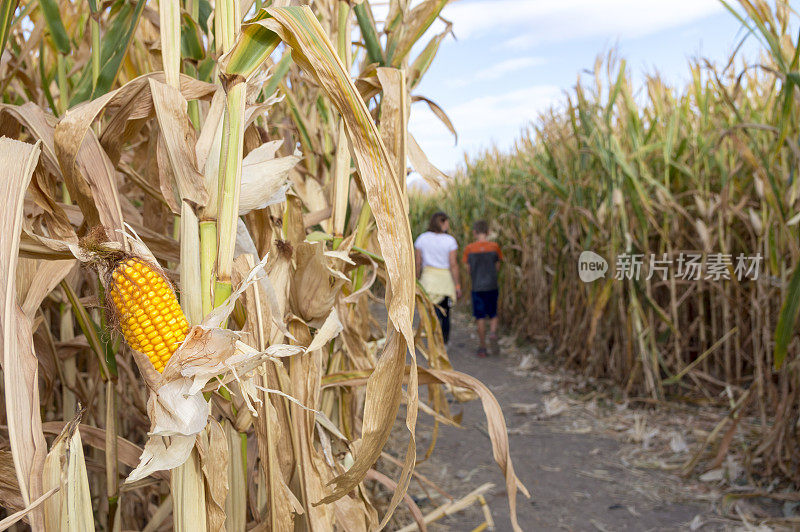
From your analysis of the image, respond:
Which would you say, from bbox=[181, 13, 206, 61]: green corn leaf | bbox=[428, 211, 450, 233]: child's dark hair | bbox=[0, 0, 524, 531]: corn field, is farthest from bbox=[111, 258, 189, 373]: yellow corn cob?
bbox=[428, 211, 450, 233]: child's dark hair

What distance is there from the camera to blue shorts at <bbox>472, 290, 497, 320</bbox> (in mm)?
5840

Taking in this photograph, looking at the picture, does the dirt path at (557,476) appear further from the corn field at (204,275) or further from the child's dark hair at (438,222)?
the child's dark hair at (438,222)

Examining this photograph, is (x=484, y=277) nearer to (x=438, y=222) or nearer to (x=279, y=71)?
(x=438, y=222)

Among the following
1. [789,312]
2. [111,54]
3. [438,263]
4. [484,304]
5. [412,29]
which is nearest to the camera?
[111,54]

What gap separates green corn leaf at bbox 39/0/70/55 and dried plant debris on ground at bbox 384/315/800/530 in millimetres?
1351

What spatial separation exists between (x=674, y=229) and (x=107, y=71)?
357cm

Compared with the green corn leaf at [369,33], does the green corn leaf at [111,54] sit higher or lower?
lower

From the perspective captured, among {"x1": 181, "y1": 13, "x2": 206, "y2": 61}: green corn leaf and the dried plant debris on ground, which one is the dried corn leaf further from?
the dried plant debris on ground

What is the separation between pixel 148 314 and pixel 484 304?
5.48 m

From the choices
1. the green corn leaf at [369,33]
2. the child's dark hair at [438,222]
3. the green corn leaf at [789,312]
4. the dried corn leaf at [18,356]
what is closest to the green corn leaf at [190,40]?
the green corn leaf at [369,33]

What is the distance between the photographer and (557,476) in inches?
115

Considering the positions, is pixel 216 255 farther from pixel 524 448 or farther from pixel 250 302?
pixel 524 448

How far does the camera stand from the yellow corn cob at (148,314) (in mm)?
555

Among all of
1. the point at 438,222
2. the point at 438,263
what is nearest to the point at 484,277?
the point at 438,263
